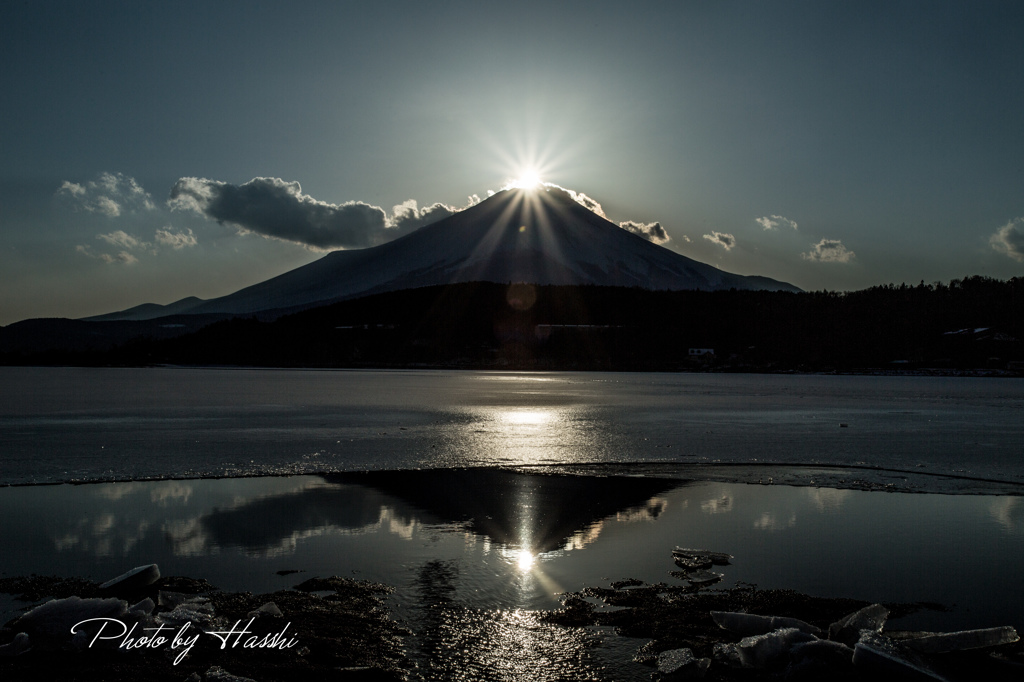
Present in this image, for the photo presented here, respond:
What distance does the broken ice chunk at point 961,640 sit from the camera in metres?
5.75

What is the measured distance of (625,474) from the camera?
14664 millimetres

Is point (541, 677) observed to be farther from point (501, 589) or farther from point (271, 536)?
point (271, 536)

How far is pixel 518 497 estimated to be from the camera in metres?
12.0

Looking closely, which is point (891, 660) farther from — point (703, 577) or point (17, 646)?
point (17, 646)

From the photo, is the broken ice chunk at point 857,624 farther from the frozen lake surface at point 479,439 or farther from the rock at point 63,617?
the frozen lake surface at point 479,439

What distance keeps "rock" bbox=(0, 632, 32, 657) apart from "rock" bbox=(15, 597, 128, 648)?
8 centimetres

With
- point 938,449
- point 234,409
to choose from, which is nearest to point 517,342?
point 234,409

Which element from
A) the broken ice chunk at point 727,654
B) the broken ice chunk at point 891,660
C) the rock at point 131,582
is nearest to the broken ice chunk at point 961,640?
the broken ice chunk at point 891,660

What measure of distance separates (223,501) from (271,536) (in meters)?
2.71

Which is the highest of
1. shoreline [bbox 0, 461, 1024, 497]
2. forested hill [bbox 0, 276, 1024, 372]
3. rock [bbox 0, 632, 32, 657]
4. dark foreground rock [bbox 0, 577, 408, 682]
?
forested hill [bbox 0, 276, 1024, 372]

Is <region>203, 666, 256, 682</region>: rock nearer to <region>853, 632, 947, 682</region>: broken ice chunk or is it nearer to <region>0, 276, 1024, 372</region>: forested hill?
<region>853, 632, 947, 682</region>: broken ice chunk

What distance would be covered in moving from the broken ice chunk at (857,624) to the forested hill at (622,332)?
386 ft

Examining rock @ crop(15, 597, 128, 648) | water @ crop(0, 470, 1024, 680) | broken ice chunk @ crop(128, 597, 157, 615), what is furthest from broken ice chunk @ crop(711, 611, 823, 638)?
rock @ crop(15, 597, 128, 648)

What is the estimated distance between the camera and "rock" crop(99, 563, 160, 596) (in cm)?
692
